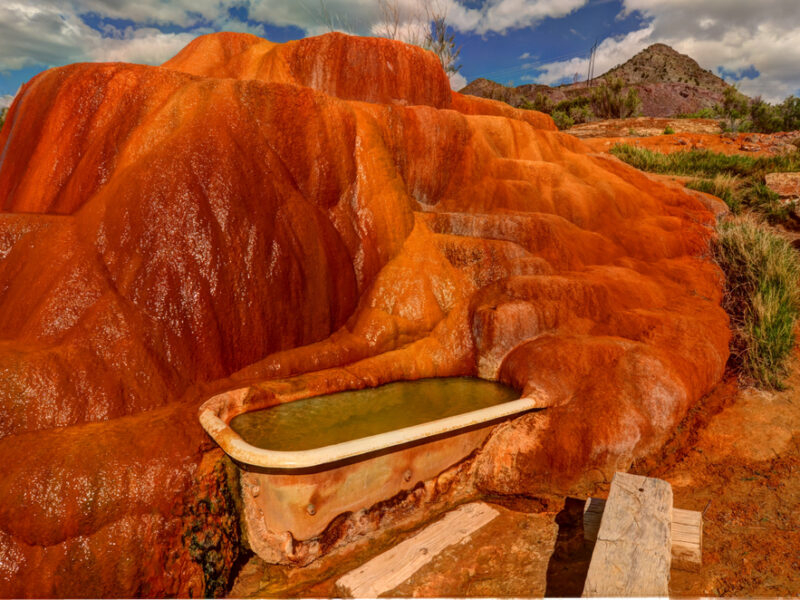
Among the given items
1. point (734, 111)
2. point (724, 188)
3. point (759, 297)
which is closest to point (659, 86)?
point (734, 111)

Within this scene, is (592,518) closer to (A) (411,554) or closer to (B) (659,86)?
(A) (411,554)

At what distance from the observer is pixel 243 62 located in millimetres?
9930

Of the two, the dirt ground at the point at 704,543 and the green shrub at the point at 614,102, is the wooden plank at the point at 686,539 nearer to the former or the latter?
the dirt ground at the point at 704,543

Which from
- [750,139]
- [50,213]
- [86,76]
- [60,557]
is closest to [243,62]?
[86,76]

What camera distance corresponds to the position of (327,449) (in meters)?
3.57

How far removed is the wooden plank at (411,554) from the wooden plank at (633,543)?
4.55ft

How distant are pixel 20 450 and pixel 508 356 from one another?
15.7 feet

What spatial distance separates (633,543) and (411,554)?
1694 mm

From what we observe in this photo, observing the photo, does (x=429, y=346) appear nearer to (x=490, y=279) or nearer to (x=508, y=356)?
(x=508, y=356)

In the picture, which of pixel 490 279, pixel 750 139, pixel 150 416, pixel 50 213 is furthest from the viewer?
pixel 750 139

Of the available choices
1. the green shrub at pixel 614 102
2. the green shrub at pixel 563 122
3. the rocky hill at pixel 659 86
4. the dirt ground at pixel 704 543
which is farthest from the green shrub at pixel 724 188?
the rocky hill at pixel 659 86

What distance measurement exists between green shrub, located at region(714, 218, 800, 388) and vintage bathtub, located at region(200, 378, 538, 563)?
11.2 feet

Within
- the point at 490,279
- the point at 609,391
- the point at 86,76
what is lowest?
the point at 609,391

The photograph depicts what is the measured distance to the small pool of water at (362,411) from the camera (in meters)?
4.20
